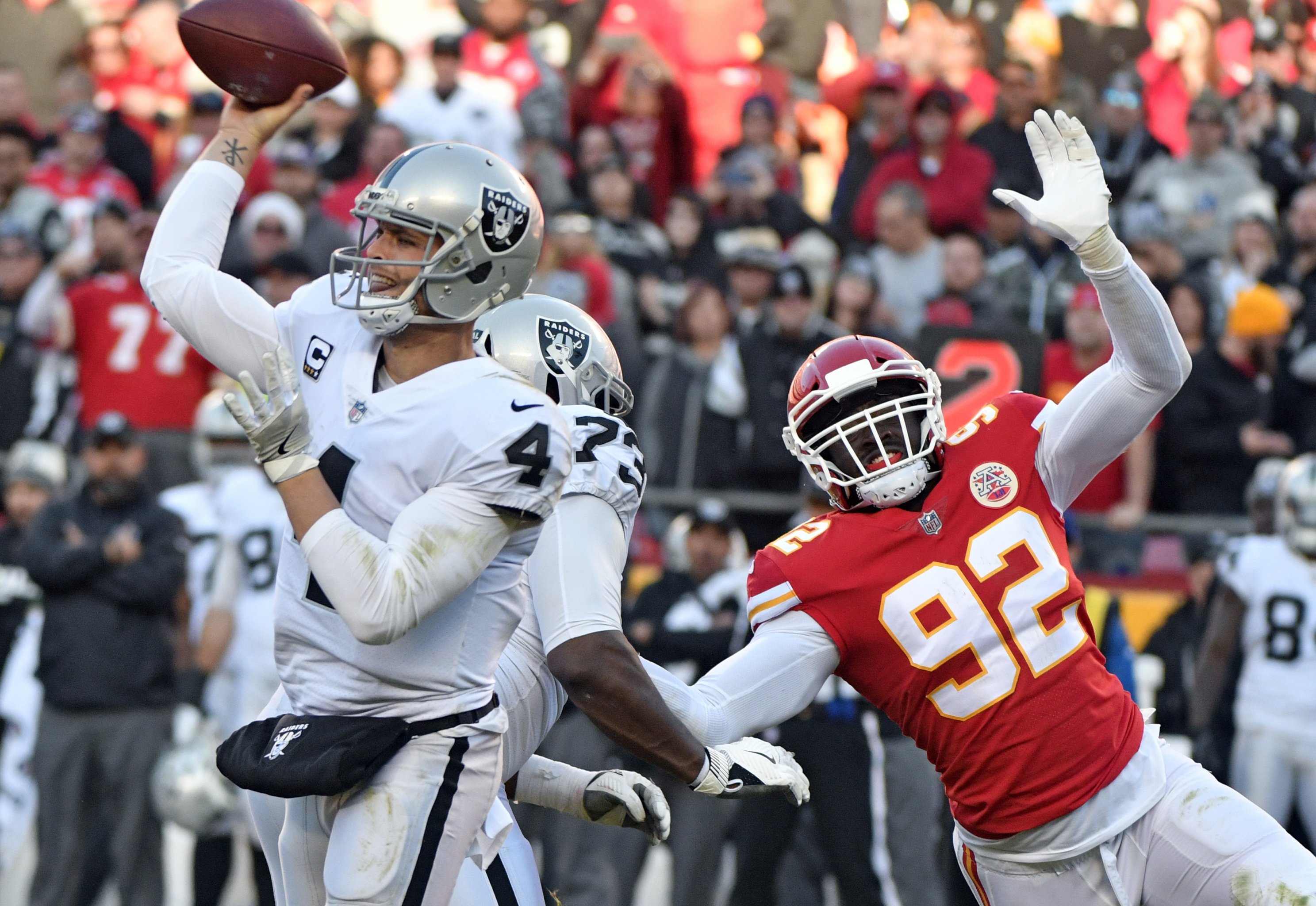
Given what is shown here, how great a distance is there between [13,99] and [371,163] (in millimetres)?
2201

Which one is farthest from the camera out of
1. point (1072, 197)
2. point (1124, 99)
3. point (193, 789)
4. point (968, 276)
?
point (1124, 99)

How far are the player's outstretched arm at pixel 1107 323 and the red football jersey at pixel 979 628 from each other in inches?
4.3

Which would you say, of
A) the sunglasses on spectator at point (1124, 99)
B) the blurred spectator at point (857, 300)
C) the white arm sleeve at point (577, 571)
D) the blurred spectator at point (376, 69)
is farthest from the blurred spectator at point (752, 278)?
the white arm sleeve at point (577, 571)

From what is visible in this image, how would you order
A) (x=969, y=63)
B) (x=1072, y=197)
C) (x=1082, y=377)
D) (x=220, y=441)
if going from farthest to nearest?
(x=969, y=63) < (x=1082, y=377) < (x=220, y=441) < (x=1072, y=197)

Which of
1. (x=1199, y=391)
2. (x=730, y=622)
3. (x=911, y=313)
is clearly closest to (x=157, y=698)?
(x=730, y=622)

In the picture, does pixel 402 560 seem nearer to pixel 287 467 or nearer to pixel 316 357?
pixel 287 467

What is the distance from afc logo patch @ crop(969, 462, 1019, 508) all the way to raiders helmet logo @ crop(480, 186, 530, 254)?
1.17m

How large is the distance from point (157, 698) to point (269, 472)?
456 centimetres

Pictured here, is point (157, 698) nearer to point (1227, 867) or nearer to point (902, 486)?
point (902, 486)

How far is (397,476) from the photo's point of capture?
117 inches

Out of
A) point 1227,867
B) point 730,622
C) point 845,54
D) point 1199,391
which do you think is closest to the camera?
point 1227,867

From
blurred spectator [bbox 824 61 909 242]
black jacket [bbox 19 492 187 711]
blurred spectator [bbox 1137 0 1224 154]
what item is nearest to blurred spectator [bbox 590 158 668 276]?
blurred spectator [bbox 824 61 909 242]

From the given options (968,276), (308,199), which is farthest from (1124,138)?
(308,199)

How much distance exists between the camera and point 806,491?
23.0ft
